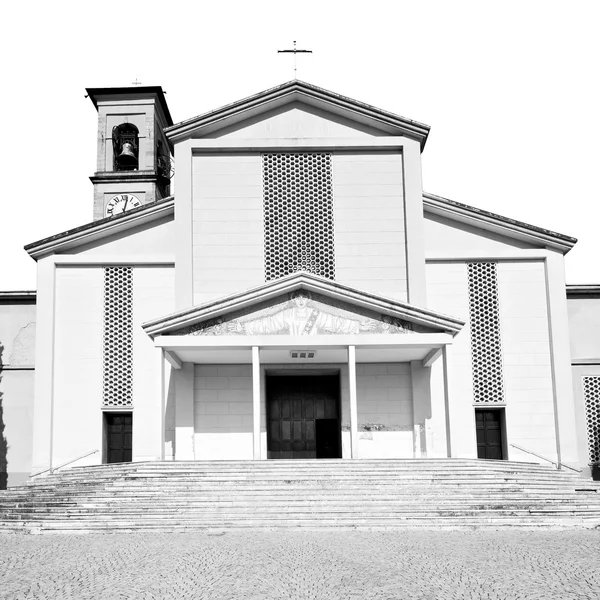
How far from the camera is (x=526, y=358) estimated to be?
24.4 meters

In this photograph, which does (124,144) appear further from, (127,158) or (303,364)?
(303,364)

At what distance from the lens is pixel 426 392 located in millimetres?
23891

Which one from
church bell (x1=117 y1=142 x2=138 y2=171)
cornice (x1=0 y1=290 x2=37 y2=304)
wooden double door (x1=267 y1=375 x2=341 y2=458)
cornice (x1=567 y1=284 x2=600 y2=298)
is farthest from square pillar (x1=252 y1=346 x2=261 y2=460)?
church bell (x1=117 y1=142 x2=138 y2=171)

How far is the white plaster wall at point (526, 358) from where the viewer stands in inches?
946

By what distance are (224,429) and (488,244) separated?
905cm

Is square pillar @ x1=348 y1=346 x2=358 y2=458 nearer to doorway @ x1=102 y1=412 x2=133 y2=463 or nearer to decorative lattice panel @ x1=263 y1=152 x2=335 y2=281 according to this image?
decorative lattice panel @ x1=263 y1=152 x2=335 y2=281

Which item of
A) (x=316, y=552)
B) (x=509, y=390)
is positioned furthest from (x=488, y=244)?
(x=316, y=552)

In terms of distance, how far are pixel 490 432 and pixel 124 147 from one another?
2122 centimetres

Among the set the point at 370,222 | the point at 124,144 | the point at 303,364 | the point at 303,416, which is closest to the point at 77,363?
the point at 303,364

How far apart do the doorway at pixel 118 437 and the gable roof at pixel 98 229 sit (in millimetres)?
4938

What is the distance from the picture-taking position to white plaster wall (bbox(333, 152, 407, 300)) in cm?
2436

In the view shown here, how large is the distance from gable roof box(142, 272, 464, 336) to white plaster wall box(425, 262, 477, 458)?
1.86 m

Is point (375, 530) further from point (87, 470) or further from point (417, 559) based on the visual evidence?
point (87, 470)

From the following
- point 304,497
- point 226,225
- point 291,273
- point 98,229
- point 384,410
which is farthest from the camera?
point 98,229
